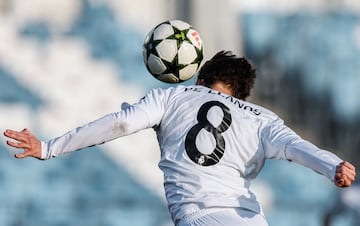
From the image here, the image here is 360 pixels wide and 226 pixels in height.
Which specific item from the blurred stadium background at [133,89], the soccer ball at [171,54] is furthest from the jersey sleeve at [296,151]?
the blurred stadium background at [133,89]

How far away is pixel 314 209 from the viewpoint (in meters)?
7.21

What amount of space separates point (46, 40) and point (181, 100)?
4.15 metres

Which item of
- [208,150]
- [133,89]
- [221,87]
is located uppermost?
[221,87]

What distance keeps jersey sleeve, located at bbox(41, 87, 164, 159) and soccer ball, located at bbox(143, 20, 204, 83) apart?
1.82 feet

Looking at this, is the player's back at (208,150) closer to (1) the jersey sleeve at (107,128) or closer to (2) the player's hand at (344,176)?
(1) the jersey sleeve at (107,128)

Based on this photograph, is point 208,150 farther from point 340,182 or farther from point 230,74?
point 340,182

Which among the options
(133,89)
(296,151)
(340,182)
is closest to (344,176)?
(340,182)

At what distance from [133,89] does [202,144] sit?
399 cm

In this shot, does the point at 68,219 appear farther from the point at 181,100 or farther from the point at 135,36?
the point at 181,100

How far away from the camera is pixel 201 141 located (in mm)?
3486

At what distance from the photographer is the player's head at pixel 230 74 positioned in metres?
3.71

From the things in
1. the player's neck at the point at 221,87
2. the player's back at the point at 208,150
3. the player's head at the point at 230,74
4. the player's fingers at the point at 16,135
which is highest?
the player's head at the point at 230,74

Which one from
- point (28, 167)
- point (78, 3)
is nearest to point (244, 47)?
point (78, 3)

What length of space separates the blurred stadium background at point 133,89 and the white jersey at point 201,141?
11.9ft
